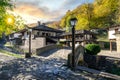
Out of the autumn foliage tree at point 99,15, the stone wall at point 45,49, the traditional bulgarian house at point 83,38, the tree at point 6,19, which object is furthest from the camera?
the autumn foliage tree at point 99,15

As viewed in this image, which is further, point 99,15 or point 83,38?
point 99,15

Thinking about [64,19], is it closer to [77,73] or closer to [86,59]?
[86,59]

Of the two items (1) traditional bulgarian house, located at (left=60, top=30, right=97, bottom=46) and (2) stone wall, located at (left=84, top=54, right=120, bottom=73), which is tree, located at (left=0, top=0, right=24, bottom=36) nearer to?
(2) stone wall, located at (left=84, top=54, right=120, bottom=73)

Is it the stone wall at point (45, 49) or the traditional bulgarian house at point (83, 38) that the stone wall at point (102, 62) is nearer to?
the stone wall at point (45, 49)

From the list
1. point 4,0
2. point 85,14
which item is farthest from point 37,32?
point 4,0

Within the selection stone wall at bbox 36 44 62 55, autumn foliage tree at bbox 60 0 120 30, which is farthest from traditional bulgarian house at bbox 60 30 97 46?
stone wall at bbox 36 44 62 55

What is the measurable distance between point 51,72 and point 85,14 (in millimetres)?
48770

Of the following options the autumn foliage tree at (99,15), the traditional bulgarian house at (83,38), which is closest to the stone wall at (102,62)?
the traditional bulgarian house at (83,38)

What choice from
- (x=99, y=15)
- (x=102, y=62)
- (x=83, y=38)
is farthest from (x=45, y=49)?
(x=99, y=15)

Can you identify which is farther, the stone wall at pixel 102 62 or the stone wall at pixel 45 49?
the stone wall at pixel 45 49

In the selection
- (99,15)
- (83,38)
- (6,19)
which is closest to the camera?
(6,19)

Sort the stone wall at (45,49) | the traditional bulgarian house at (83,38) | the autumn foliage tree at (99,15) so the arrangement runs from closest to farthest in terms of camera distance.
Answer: the stone wall at (45,49), the traditional bulgarian house at (83,38), the autumn foliage tree at (99,15)

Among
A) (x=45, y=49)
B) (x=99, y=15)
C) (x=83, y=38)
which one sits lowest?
(x=45, y=49)

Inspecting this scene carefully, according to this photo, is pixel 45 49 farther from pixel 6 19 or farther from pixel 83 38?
pixel 83 38
